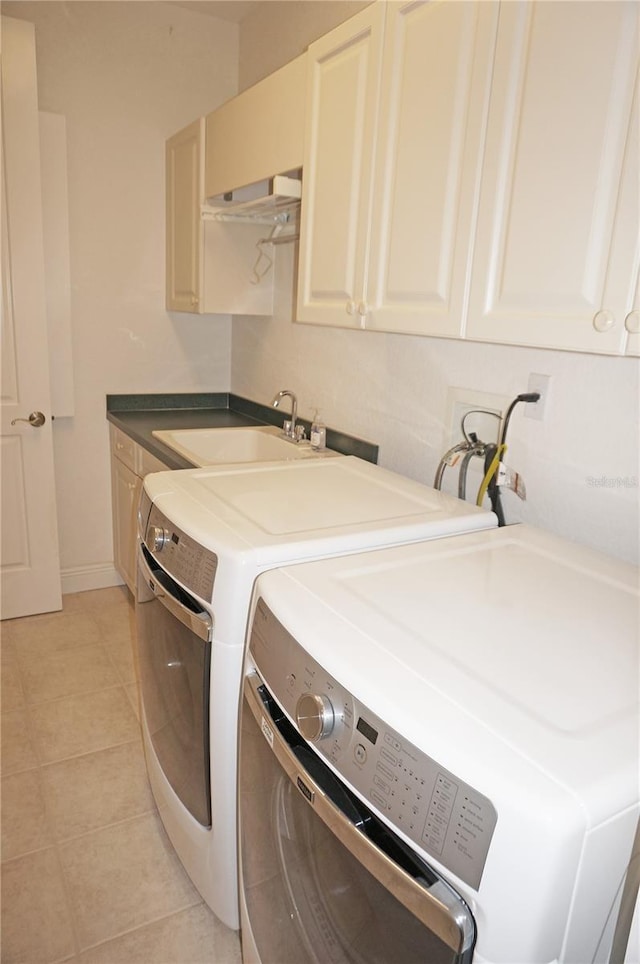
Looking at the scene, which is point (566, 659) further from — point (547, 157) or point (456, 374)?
point (456, 374)

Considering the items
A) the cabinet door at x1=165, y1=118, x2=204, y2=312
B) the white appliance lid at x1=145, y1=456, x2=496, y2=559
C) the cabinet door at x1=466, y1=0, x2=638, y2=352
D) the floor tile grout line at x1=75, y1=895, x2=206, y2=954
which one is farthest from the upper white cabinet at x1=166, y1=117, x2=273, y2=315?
the floor tile grout line at x1=75, y1=895, x2=206, y2=954

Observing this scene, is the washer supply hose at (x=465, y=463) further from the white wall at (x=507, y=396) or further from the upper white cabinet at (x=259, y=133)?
the upper white cabinet at (x=259, y=133)

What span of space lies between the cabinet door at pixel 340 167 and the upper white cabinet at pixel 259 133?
0.09 meters

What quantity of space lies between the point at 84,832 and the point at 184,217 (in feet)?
7.61

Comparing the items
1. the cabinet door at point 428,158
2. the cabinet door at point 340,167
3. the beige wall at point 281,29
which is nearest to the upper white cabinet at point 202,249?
the beige wall at point 281,29

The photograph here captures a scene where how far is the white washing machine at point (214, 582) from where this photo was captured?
1.18m

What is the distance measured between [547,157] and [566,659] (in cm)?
80

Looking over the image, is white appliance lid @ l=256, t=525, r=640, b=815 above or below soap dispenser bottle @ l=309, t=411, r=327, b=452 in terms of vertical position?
below

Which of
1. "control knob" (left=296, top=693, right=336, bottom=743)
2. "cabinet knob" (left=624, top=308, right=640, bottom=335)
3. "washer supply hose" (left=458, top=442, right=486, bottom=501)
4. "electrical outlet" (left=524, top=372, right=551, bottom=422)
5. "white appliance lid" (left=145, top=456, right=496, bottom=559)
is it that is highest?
"cabinet knob" (left=624, top=308, right=640, bottom=335)

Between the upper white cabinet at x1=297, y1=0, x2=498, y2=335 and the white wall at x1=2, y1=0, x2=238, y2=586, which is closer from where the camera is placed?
the upper white cabinet at x1=297, y1=0, x2=498, y2=335

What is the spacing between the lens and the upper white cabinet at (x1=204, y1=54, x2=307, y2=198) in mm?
1758

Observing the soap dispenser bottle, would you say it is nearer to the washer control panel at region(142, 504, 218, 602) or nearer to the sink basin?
the sink basin

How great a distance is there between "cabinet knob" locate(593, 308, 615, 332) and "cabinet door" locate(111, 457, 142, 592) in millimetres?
1981

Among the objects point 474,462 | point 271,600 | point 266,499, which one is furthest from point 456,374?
point 271,600
